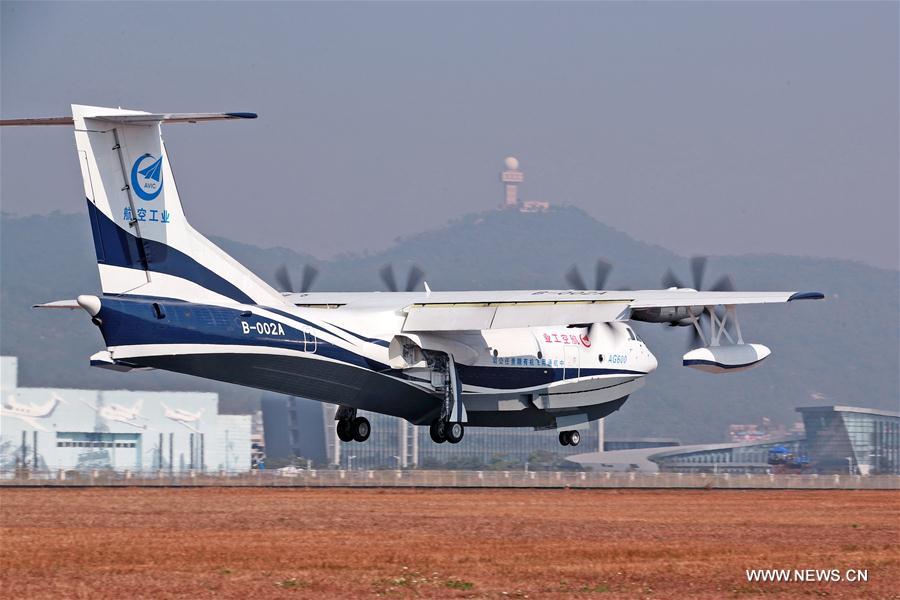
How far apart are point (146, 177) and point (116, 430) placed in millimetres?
64485

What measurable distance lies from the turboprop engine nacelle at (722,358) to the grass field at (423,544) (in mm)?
4089

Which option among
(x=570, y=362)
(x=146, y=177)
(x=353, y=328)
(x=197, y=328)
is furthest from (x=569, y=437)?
(x=146, y=177)

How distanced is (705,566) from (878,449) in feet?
309

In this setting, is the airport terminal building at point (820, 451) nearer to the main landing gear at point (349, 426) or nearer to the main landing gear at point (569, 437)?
the main landing gear at point (569, 437)

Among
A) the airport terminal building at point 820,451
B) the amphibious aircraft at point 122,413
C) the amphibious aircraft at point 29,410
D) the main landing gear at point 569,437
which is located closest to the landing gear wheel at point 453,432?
the main landing gear at point 569,437

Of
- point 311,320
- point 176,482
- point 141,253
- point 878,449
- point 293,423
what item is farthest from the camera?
point 878,449

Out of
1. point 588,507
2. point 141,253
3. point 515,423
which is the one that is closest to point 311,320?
point 141,253

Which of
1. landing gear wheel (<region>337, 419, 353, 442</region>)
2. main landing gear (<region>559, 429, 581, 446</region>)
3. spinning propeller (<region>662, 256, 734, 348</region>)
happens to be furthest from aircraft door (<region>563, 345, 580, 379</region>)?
landing gear wheel (<region>337, 419, 353, 442</region>)

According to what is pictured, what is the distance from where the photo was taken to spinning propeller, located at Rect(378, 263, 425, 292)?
3878cm

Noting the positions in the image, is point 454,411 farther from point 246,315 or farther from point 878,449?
point 878,449

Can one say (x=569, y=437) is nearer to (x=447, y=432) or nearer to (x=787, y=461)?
(x=447, y=432)

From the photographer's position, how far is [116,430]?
292ft

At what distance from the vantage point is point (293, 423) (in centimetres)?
9025

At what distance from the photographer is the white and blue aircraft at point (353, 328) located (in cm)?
2727
